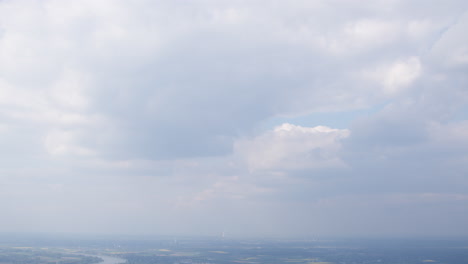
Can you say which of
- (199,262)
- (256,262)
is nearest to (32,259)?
(199,262)

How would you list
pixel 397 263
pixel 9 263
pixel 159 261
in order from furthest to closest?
pixel 159 261
pixel 397 263
pixel 9 263

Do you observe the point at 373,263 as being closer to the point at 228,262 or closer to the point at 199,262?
the point at 228,262

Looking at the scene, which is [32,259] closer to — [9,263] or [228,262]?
[9,263]

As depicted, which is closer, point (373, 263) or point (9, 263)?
point (9, 263)

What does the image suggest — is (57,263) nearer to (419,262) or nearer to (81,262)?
(81,262)

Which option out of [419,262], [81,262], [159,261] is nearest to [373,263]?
[419,262]

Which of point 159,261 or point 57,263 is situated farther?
point 159,261

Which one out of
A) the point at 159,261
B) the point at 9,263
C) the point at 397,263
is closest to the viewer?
the point at 9,263

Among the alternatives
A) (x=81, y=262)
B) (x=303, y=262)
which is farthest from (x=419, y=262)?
(x=81, y=262)
